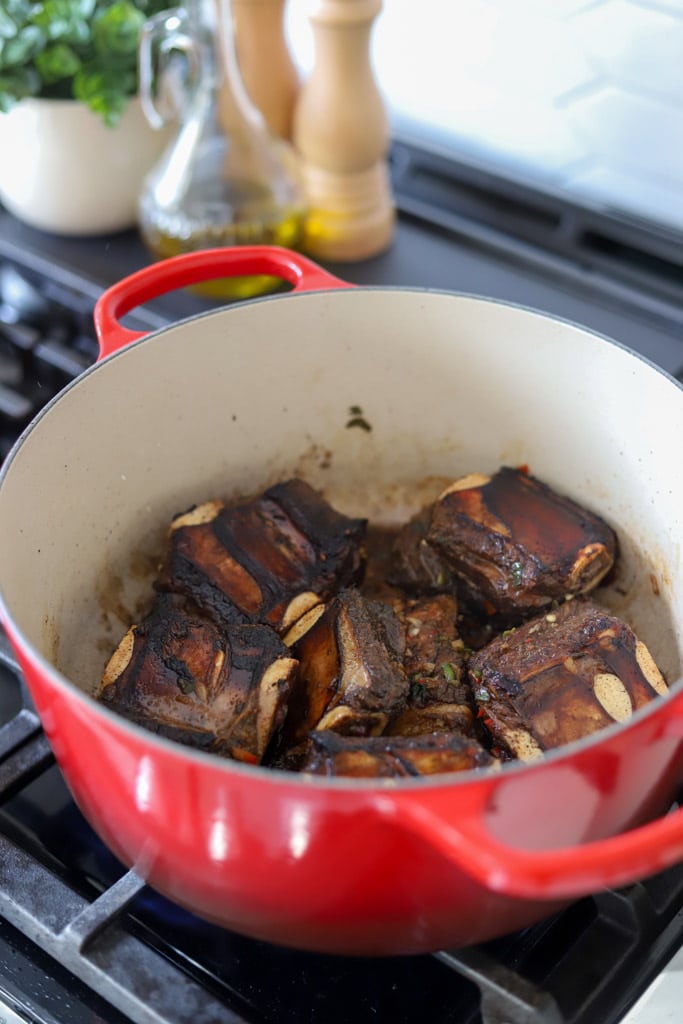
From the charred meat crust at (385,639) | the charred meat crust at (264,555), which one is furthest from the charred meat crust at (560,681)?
the charred meat crust at (264,555)

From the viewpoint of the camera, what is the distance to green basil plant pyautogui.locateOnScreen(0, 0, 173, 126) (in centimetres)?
147

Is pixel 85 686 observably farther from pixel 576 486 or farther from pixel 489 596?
pixel 576 486

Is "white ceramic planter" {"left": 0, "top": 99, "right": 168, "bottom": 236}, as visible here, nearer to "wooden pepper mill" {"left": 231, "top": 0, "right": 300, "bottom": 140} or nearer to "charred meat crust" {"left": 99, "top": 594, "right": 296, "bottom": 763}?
"wooden pepper mill" {"left": 231, "top": 0, "right": 300, "bottom": 140}

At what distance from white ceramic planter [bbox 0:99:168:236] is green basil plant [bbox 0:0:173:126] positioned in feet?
0.12

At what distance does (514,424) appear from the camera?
4.43ft

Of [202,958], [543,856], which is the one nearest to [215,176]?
[202,958]

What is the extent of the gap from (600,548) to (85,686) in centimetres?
60

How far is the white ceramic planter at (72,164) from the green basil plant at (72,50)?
4 cm

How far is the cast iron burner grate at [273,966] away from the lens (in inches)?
34.6

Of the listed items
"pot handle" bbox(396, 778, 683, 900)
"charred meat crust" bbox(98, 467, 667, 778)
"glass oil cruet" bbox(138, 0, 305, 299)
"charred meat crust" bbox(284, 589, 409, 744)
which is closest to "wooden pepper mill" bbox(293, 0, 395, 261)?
"glass oil cruet" bbox(138, 0, 305, 299)

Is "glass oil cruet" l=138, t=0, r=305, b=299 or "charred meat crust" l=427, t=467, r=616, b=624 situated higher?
"glass oil cruet" l=138, t=0, r=305, b=299

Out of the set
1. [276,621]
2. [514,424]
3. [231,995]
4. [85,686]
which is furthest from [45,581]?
[514,424]

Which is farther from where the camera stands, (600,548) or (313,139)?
(313,139)

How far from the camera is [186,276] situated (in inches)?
48.9
